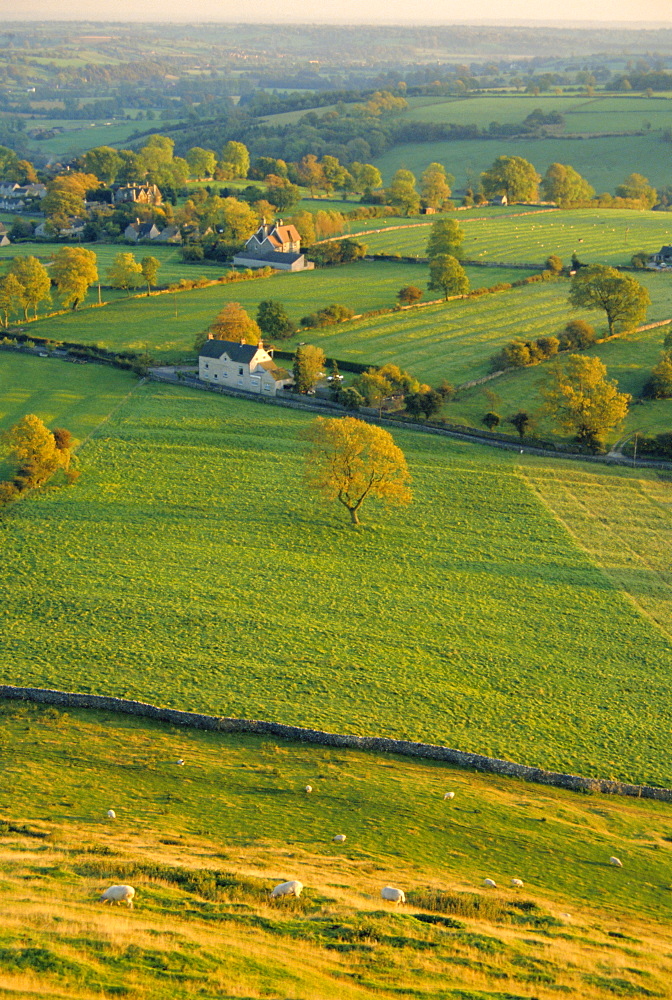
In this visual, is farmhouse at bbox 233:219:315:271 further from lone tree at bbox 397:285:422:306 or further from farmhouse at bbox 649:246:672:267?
farmhouse at bbox 649:246:672:267

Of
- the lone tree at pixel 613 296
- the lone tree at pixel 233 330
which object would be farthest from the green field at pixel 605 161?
the lone tree at pixel 233 330

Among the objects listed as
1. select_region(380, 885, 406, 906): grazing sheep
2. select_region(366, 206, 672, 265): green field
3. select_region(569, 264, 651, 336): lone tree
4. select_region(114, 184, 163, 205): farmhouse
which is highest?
select_region(114, 184, 163, 205): farmhouse

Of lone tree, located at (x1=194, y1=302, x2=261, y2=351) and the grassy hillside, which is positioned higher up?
lone tree, located at (x1=194, y1=302, x2=261, y2=351)

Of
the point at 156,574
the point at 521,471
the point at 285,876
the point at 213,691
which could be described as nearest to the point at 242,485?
the point at 156,574

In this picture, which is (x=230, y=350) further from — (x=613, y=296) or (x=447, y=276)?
(x=613, y=296)

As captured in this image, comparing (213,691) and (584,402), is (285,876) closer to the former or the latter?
(213,691)

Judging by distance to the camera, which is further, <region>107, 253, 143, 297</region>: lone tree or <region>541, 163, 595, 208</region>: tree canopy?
<region>541, 163, 595, 208</region>: tree canopy

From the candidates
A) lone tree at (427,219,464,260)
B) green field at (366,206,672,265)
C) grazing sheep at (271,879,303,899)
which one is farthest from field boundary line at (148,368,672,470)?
green field at (366,206,672,265)

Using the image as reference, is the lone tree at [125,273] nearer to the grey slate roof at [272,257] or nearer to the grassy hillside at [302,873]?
the grey slate roof at [272,257]
